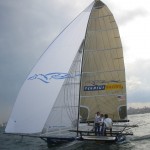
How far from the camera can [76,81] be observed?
20.9 metres

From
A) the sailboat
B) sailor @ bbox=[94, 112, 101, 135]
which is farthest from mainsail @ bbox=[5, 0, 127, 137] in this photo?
sailor @ bbox=[94, 112, 101, 135]

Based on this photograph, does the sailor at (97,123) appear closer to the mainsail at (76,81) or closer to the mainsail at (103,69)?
the mainsail at (76,81)

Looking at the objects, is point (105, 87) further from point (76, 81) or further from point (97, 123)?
point (97, 123)

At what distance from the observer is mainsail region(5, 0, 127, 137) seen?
1877 cm

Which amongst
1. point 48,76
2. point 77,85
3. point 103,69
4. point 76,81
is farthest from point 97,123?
point 48,76

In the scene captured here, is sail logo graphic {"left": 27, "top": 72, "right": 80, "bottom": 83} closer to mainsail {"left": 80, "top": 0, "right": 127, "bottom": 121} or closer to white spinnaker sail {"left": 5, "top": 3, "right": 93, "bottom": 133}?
white spinnaker sail {"left": 5, "top": 3, "right": 93, "bottom": 133}

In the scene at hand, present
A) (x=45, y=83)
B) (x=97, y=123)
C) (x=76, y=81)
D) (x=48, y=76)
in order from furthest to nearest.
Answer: (x=76, y=81)
(x=97, y=123)
(x=48, y=76)
(x=45, y=83)

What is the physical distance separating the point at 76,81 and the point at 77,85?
27cm

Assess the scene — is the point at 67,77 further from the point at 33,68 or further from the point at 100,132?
the point at 100,132

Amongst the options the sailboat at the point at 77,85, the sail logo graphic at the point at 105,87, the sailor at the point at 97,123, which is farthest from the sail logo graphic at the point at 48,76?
the sailor at the point at 97,123

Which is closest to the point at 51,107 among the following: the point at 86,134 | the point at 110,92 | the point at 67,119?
the point at 67,119

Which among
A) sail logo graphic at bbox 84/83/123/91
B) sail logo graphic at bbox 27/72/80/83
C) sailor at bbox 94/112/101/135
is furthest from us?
sail logo graphic at bbox 84/83/123/91

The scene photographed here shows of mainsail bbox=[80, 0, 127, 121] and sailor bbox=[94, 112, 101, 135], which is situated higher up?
mainsail bbox=[80, 0, 127, 121]

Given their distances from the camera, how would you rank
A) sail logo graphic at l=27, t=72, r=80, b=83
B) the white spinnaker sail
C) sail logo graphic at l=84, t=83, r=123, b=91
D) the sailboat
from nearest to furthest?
the white spinnaker sail → the sailboat → sail logo graphic at l=27, t=72, r=80, b=83 → sail logo graphic at l=84, t=83, r=123, b=91
